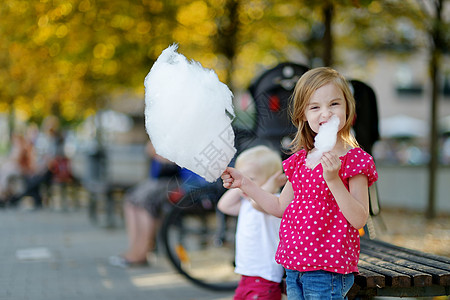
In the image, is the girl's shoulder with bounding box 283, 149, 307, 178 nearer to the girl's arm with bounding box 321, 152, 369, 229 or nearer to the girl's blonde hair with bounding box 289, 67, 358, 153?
the girl's blonde hair with bounding box 289, 67, 358, 153

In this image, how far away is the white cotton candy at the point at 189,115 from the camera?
235 cm

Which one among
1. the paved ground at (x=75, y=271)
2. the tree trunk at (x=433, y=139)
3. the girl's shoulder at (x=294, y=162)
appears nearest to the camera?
the girl's shoulder at (x=294, y=162)

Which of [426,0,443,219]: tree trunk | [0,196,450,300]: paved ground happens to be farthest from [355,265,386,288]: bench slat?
[426,0,443,219]: tree trunk

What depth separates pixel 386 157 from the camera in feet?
81.6

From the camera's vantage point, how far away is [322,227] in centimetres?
251

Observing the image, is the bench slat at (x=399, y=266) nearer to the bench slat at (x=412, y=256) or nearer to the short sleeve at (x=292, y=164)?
the bench slat at (x=412, y=256)

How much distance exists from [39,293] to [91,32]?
13.9 feet

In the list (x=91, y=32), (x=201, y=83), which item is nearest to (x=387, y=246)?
(x=201, y=83)

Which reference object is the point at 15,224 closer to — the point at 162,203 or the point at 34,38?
the point at 34,38

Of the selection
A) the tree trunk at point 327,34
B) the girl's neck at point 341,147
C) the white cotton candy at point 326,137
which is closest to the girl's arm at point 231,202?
→ the girl's neck at point 341,147

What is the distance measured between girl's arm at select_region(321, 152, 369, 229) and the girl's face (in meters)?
0.24

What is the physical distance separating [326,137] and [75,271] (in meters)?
4.93

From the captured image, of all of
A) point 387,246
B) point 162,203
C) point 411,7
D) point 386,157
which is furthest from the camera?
point 386,157

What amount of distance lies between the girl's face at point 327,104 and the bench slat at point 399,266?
850 mm
